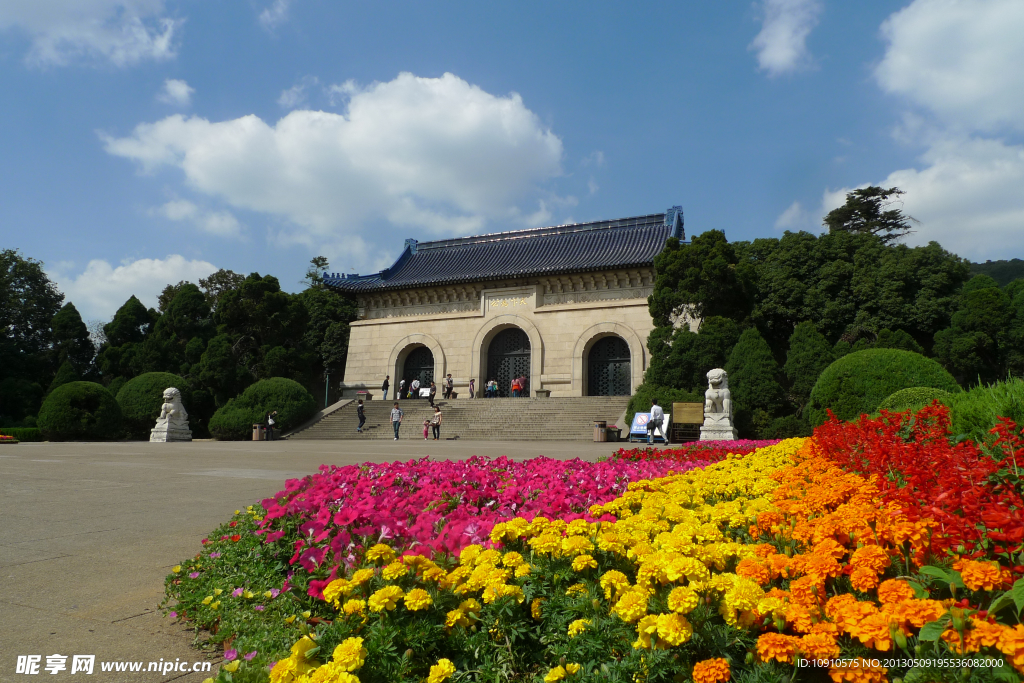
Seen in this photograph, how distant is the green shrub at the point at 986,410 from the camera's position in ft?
14.2

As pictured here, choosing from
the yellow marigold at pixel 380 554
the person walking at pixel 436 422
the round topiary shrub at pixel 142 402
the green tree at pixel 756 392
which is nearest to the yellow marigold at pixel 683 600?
the yellow marigold at pixel 380 554

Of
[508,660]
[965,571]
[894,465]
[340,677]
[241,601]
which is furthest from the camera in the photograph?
[894,465]

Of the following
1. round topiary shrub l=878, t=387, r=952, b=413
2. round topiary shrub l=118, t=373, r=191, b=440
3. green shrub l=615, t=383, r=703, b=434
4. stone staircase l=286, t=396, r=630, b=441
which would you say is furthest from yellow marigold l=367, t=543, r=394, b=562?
round topiary shrub l=118, t=373, r=191, b=440

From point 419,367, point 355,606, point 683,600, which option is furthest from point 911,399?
point 419,367

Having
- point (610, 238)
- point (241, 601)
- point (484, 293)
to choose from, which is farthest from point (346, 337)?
point (241, 601)

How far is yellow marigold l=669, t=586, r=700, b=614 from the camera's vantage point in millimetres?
1649

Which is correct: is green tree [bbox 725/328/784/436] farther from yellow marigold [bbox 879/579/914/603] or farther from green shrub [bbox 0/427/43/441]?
green shrub [bbox 0/427/43/441]

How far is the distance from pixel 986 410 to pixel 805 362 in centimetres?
1634

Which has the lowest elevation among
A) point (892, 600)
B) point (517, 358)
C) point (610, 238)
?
point (892, 600)

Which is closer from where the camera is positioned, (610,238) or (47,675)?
(47,675)

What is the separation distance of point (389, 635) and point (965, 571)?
167cm

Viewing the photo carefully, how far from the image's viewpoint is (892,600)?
1.67 metres

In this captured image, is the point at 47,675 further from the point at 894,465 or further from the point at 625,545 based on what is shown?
the point at 894,465

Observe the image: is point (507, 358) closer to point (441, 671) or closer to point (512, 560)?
point (512, 560)
